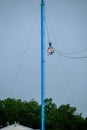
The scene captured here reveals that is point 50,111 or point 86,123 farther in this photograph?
point 50,111

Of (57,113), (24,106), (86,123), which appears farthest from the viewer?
(24,106)

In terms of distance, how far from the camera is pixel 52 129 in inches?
1419

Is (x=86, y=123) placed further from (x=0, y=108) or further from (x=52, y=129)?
(x=0, y=108)

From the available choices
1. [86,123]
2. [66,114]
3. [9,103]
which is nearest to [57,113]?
[66,114]

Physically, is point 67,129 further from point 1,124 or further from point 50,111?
point 1,124

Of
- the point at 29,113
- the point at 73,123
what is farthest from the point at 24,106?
the point at 73,123

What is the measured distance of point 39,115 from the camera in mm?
38188

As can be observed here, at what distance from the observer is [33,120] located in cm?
3809

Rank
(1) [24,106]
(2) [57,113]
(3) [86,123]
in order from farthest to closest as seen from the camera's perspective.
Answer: (1) [24,106]
(2) [57,113]
(3) [86,123]

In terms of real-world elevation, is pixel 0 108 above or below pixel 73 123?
above

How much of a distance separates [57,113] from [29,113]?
134 inches

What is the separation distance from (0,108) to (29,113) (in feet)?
13.1

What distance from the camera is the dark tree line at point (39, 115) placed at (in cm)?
3589

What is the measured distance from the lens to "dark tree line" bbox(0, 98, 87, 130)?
3589 centimetres
